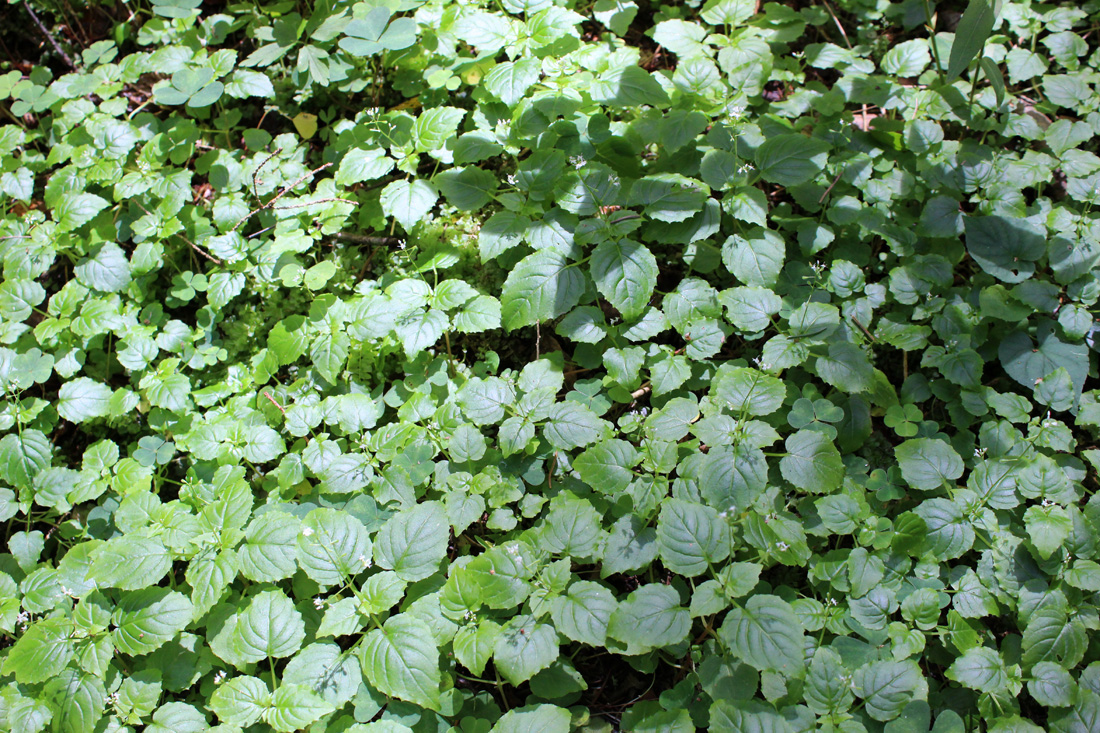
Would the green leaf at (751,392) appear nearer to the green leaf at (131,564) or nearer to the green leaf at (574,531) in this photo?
the green leaf at (574,531)

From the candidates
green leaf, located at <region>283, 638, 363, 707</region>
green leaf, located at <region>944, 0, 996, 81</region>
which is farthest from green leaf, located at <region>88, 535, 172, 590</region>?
green leaf, located at <region>944, 0, 996, 81</region>

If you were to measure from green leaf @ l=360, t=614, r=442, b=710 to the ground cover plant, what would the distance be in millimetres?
10

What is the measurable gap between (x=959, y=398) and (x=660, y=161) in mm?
1732

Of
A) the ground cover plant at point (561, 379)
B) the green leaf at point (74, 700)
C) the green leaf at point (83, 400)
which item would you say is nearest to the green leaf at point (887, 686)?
the ground cover plant at point (561, 379)

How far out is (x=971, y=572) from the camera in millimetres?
2311

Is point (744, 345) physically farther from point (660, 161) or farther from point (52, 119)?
point (52, 119)

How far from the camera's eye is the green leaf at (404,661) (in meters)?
2.02

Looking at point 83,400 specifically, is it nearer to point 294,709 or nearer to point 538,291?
point 294,709

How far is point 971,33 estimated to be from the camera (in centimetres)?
292

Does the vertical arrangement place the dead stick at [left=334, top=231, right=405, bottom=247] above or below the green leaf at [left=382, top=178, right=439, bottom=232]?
below

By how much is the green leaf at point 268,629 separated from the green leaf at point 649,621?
1152mm

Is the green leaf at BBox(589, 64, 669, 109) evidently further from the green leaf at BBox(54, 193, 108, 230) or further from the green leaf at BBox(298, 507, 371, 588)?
the green leaf at BBox(54, 193, 108, 230)

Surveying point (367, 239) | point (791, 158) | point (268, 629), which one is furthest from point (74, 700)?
point (791, 158)

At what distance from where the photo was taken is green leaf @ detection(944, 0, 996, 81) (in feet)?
9.36
